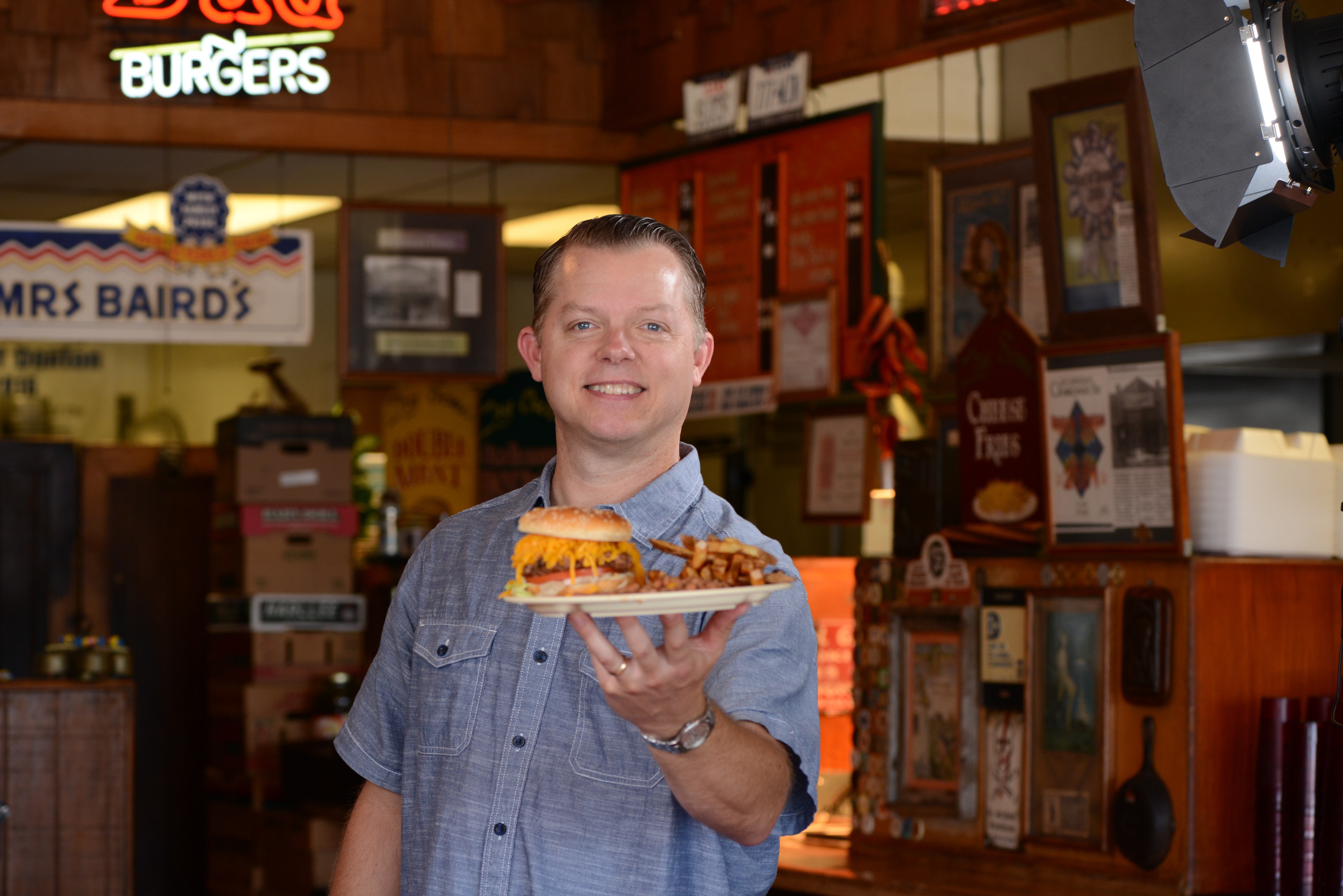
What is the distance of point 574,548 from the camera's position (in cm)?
157

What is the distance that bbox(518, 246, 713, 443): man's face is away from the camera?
1.64 metres

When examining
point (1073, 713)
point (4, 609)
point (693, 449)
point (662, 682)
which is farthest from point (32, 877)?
point (662, 682)

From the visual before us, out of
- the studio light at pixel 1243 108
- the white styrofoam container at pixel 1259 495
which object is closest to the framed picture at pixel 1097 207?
the white styrofoam container at pixel 1259 495

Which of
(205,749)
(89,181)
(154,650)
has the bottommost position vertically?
(205,749)

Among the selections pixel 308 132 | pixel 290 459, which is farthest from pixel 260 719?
pixel 308 132

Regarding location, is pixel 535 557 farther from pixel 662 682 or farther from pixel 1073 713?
pixel 1073 713

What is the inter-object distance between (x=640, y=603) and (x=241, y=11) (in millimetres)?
4482

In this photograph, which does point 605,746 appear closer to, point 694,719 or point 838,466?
point 694,719

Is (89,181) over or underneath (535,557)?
over

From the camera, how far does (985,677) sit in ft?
11.1

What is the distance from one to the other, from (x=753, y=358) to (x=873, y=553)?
6.63 feet

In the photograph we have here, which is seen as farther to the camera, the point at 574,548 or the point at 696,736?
the point at 574,548

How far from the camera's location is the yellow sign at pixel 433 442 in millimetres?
9438

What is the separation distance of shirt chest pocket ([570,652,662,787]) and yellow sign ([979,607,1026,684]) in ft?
6.15
